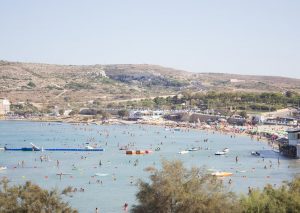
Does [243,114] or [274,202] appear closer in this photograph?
[274,202]

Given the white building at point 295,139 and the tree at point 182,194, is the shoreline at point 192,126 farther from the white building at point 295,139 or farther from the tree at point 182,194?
the tree at point 182,194

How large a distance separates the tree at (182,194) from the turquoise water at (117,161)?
52.7 ft

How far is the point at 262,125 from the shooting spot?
11481cm

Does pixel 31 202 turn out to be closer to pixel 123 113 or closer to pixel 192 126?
pixel 192 126

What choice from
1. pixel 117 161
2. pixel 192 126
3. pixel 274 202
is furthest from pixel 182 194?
pixel 192 126

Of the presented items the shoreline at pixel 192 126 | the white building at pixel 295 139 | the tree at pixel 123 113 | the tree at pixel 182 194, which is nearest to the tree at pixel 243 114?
the shoreline at pixel 192 126

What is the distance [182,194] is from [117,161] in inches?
1729

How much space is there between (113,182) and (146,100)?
115 meters

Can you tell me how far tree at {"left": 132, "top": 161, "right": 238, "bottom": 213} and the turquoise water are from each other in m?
16.1

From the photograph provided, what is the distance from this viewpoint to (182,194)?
2377 cm

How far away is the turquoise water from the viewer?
1898 inches

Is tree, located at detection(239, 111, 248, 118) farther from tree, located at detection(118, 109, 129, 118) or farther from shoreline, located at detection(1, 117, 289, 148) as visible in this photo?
tree, located at detection(118, 109, 129, 118)

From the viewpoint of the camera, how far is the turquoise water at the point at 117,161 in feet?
158

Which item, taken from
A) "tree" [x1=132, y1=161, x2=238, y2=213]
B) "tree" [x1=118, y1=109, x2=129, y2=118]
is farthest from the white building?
"tree" [x1=118, y1=109, x2=129, y2=118]
